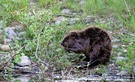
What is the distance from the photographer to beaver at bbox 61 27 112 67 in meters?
5.16

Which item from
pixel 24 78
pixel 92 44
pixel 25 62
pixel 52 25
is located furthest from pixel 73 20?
pixel 24 78

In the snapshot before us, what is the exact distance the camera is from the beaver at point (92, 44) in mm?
5156

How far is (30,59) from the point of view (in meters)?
5.24

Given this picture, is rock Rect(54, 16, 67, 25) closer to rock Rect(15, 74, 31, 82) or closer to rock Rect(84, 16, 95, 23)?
rock Rect(84, 16, 95, 23)

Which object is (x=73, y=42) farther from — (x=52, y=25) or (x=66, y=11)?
(x=66, y=11)

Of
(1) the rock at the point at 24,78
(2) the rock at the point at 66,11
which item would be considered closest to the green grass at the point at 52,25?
(2) the rock at the point at 66,11

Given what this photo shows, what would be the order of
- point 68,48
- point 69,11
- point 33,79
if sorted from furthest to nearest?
point 69,11, point 68,48, point 33,79

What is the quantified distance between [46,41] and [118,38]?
1.26 m

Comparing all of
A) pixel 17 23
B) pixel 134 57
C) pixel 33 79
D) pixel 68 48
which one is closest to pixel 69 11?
pixel 17 23

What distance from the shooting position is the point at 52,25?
6.44 metres

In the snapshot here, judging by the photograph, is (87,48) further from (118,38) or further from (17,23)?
(17,23)

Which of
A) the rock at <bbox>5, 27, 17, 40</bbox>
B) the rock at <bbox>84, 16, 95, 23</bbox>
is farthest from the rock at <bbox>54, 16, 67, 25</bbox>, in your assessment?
the rock at <bbox>5, 27, 17, 40</bbox>

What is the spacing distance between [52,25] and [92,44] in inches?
50.5

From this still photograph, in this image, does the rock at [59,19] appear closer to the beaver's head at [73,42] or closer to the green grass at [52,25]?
the green grass at [52,25]
